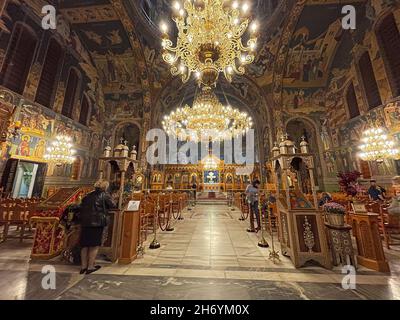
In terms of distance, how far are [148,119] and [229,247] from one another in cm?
1200

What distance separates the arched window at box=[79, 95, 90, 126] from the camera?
39.3ft

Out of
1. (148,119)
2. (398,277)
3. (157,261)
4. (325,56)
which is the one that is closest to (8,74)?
(148,119)

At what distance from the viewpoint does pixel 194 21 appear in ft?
15.2

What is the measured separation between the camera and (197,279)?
2494 millimetres

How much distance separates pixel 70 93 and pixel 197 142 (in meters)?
9.17

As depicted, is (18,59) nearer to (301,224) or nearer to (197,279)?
(197,279)

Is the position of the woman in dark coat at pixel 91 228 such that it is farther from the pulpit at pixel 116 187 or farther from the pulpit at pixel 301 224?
the pulpit at pixel 301 224

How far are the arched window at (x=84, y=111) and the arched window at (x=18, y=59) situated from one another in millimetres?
3623

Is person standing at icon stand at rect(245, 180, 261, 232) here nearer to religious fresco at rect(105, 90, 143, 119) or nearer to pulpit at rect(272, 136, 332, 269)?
pulpit at rect(272, 136, 332, 269)

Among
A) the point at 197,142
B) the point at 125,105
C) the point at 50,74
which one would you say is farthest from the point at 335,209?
the point at 125,105

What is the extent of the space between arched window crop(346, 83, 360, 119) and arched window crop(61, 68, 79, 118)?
18756 millimetres

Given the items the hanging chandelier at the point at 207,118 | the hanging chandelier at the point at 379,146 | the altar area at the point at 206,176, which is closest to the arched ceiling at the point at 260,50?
the hanging chandelier at the point at 379,146

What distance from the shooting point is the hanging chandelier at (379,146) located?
7.05m

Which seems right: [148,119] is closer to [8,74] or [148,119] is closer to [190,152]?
[8,74]
